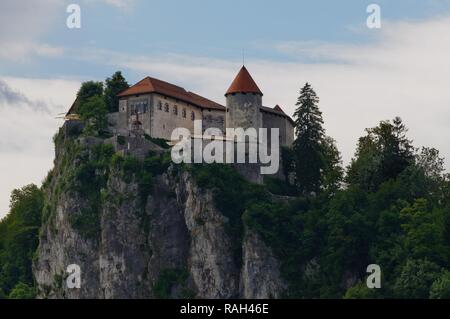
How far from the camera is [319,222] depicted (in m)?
103

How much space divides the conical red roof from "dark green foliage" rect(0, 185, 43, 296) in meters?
20.4

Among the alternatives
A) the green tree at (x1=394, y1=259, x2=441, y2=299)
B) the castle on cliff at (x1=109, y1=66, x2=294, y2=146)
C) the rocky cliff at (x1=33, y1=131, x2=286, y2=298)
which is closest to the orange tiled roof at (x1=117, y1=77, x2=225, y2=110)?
the castle on cliff at (x1=109, y1=66, x2=294, y2=146)

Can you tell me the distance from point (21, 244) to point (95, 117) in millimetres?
13768

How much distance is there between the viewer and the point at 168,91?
114125mm

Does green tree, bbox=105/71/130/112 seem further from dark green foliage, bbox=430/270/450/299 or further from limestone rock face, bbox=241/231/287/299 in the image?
dark green foliage, bbox=430/270/450/299

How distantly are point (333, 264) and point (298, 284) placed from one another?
3116mm

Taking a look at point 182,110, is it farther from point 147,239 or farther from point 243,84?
point 147,239

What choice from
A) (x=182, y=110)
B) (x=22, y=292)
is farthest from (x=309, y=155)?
(x=22, y=292)

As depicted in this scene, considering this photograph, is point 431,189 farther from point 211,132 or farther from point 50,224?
point 50,224

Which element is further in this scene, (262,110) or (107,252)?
(262,110)

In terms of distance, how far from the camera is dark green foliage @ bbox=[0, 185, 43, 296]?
11525cm

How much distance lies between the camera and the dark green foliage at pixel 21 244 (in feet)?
378
